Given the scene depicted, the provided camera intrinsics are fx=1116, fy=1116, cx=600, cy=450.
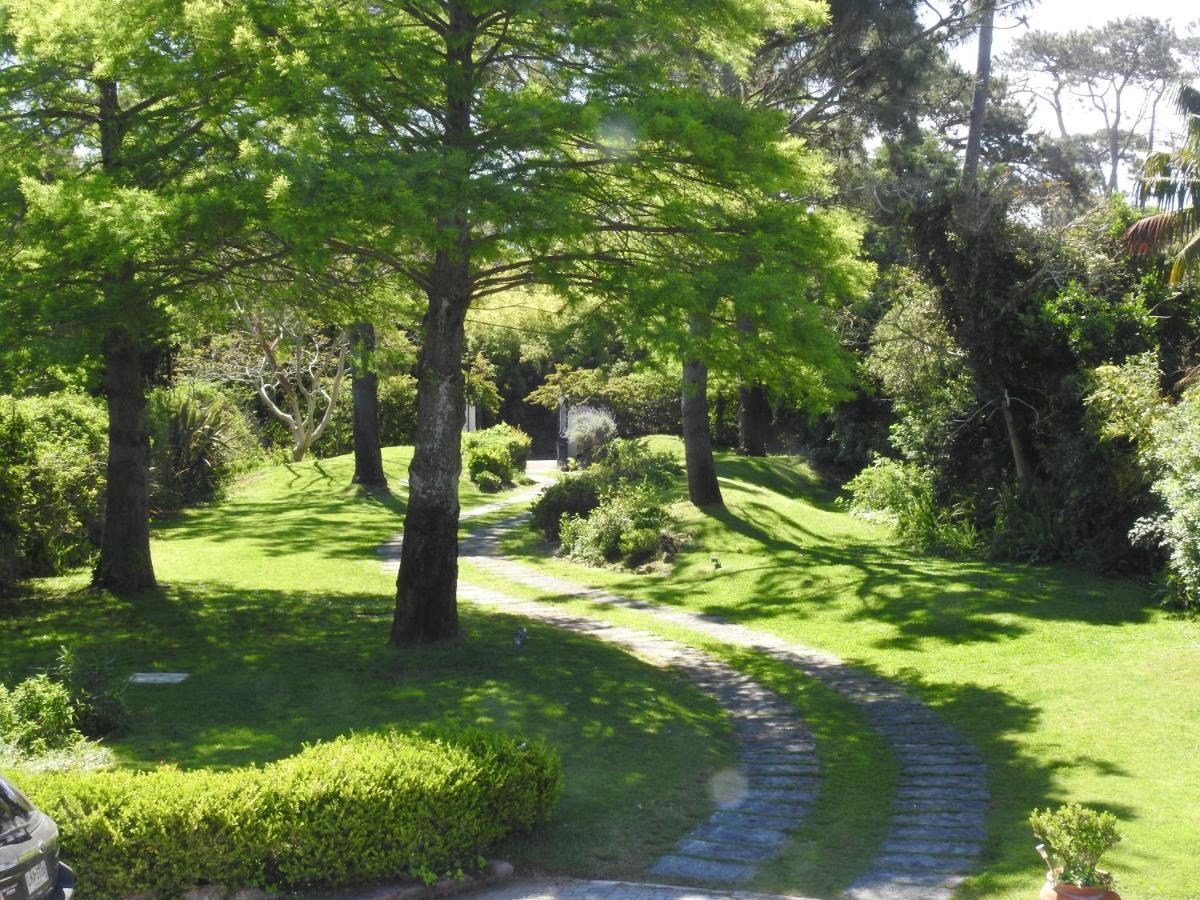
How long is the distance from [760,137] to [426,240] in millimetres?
3312

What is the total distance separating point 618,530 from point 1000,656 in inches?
343

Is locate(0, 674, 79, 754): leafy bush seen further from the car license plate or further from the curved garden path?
the curved garden path

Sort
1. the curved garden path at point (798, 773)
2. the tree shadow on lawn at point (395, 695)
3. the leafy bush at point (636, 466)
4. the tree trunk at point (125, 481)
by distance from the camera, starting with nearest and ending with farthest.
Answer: the curved garden path at point (798, 773) < the tree shadow on lawn at point (395, 695) < the tree trunk at point (125, 481) < the leafy bush at point (636, 466)

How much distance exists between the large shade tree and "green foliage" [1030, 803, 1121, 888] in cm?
638

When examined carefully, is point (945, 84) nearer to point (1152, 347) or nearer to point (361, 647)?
point (1152, 347)

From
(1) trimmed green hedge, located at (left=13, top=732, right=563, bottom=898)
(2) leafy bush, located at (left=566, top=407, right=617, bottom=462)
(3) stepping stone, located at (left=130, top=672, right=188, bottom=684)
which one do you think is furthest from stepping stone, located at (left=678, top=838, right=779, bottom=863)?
(2) leafy bush, located at (left=566, top=407, right=617, bottom=462)

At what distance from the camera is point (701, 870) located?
21.9 ft

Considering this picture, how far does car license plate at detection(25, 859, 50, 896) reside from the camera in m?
4.39

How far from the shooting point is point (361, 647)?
12.0m

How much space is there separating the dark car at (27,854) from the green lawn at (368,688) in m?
2.95

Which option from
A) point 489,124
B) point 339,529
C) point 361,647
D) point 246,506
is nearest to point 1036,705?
point 361,647

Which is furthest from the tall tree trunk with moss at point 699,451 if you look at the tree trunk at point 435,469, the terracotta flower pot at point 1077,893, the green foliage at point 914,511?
the terracotta flower pot at point 1077,893

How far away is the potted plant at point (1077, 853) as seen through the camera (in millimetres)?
5285

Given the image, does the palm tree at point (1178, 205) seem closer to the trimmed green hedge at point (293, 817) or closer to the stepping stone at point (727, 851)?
the stepping stone at point (727, 851)
